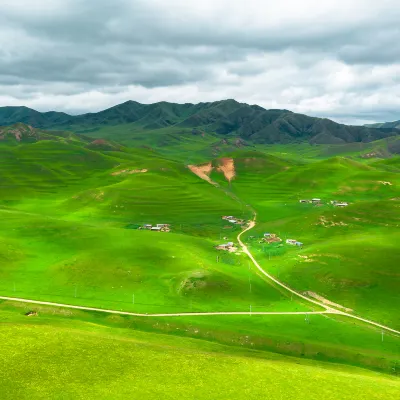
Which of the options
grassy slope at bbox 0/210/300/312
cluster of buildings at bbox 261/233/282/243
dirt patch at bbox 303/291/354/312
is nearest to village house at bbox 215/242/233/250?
grassy slope at bbox 0/210/300/312

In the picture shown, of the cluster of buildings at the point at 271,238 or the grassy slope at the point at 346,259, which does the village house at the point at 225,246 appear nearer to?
the grassy slope at the point at 346,259

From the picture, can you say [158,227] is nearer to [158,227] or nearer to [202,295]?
[158,227]

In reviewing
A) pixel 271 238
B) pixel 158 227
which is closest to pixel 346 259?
pixel 271 238

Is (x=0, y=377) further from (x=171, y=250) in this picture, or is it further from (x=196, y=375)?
(x=171, y=250)

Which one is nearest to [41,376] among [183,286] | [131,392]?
[131,392]

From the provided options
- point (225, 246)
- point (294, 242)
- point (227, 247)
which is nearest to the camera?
point (227, 247)

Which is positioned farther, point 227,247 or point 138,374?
point 227,247

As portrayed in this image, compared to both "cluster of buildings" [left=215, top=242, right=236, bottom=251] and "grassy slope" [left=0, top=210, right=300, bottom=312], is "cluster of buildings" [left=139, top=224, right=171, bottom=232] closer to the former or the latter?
"grassy slope" [left=0, top=210, right=300, bottom=312]

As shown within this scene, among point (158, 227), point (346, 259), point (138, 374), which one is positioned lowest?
point (346, 259)

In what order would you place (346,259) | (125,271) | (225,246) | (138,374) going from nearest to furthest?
(138,374) → (125,271) → (346,259) → (225,246)
